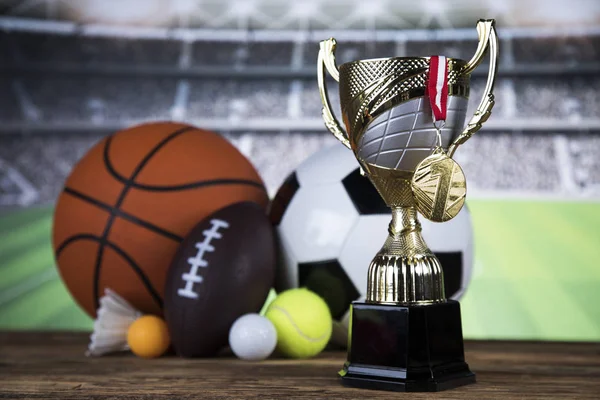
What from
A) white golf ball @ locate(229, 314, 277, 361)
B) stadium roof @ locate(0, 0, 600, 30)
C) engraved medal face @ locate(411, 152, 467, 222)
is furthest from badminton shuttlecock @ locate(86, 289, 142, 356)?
stadium roof @ locate(0, 0, 600, 30)

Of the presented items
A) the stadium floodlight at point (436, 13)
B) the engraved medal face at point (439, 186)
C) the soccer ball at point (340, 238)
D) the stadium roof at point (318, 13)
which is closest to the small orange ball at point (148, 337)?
the soccer ball at point (340, 238)

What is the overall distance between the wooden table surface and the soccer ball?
0.52 feet

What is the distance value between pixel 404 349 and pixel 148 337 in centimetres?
71

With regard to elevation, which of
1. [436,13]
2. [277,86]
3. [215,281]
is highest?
[436,13]

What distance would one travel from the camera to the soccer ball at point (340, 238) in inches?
68.5

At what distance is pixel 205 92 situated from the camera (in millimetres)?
7082

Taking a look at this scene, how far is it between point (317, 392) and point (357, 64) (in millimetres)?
523

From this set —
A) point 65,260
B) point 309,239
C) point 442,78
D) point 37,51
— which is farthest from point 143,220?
point 37,51

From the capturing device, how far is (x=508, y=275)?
205 inches

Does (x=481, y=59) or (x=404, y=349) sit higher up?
(x=481, y=59)

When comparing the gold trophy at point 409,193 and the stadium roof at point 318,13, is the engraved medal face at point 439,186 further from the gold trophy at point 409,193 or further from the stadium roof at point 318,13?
the stadium roof at point 318,13

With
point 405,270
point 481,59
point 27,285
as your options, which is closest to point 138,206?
point 405,270

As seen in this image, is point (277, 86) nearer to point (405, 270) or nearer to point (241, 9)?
point (241, 9)

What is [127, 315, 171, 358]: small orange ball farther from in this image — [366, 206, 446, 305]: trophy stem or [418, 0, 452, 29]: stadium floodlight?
[418, 0, 452, 29]: stadium floodlight
